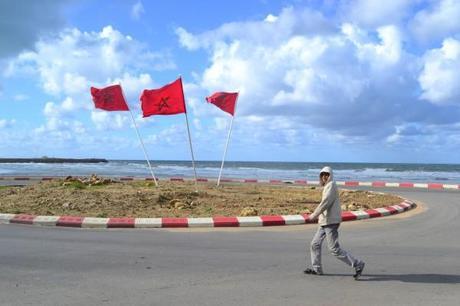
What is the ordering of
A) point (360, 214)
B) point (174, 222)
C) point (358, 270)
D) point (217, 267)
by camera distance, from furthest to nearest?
point (360, 214) < point (174, 222) < point (217, 267) < point (358, 270)

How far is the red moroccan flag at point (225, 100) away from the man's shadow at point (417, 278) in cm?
1455

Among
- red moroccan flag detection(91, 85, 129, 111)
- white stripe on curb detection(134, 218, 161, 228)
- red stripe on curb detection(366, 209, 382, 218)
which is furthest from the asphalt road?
red moroccan flag detection(91, 85, 129, 111)

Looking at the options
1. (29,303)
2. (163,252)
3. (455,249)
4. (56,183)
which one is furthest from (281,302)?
(56,183)

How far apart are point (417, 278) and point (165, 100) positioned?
1387cm

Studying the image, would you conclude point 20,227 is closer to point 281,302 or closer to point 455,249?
point 281,302

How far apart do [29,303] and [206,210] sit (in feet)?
30.5

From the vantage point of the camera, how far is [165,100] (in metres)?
19.8

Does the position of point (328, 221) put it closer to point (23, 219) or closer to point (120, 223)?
point (120, 223)

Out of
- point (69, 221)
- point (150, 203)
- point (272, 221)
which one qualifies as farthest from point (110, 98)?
point (272, 221)

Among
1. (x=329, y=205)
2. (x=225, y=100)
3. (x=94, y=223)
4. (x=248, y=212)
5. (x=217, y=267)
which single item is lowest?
(x=217, y=267)

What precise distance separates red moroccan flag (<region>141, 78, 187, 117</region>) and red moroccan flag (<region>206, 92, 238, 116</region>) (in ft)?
6.17

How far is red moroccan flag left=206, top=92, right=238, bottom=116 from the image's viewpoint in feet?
70.2

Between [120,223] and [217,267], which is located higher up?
[120,223]

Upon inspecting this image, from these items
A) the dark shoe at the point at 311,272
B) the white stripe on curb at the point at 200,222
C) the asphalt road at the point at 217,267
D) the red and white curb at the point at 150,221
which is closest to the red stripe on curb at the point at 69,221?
the red and white curb at the point at 150,221
